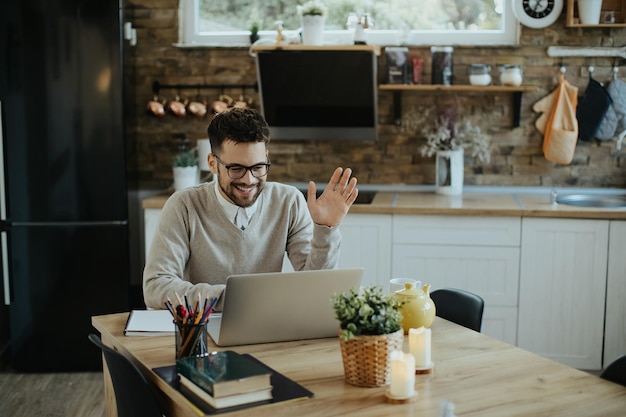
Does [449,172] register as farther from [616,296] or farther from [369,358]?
[369,358]

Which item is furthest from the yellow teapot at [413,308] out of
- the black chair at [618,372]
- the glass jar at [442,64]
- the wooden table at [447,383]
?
the glass jar at [442,64]

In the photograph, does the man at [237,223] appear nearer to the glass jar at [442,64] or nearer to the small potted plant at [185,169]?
the small potted plant at [185,169]

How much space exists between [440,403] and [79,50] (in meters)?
2.92

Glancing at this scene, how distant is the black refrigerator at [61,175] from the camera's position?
4.09 metres

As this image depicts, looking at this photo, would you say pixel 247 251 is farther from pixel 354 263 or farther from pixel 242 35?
Result: pixel 242 35

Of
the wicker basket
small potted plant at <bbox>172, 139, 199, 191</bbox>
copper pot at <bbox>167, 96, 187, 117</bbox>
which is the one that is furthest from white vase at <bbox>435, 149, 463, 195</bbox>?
the wicker basket

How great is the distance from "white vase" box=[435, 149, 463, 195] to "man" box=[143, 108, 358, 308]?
176cm

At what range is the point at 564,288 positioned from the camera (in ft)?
13.4

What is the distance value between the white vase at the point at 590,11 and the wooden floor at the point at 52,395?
3.08 metres

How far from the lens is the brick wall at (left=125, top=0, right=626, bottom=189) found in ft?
15.0

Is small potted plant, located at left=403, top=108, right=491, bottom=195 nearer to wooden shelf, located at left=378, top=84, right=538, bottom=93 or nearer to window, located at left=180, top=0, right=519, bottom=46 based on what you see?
wooden shelf, located at left=378, top=84, right=538, bottom=93

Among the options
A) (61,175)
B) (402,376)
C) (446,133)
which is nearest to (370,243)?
(446,133)

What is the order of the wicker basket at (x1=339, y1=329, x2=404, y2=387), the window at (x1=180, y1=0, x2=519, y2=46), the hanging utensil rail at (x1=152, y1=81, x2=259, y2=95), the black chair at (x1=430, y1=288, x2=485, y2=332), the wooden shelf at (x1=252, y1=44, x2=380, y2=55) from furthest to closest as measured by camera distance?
the hanging utensil rail at (x1=152, y1=81, x2=259, y2=95) → the window at (x1=180, y1=0, x2=519, y2=46) → the wooden shelf at (x1=252, y1=44, x2=380, y2=55) → the black chair at (x1=430, y1=288, x2=485, y2=332) → the wicker basket at (x1=339, y1=329, x2=404, y2=387)

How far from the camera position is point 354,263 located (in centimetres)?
418
